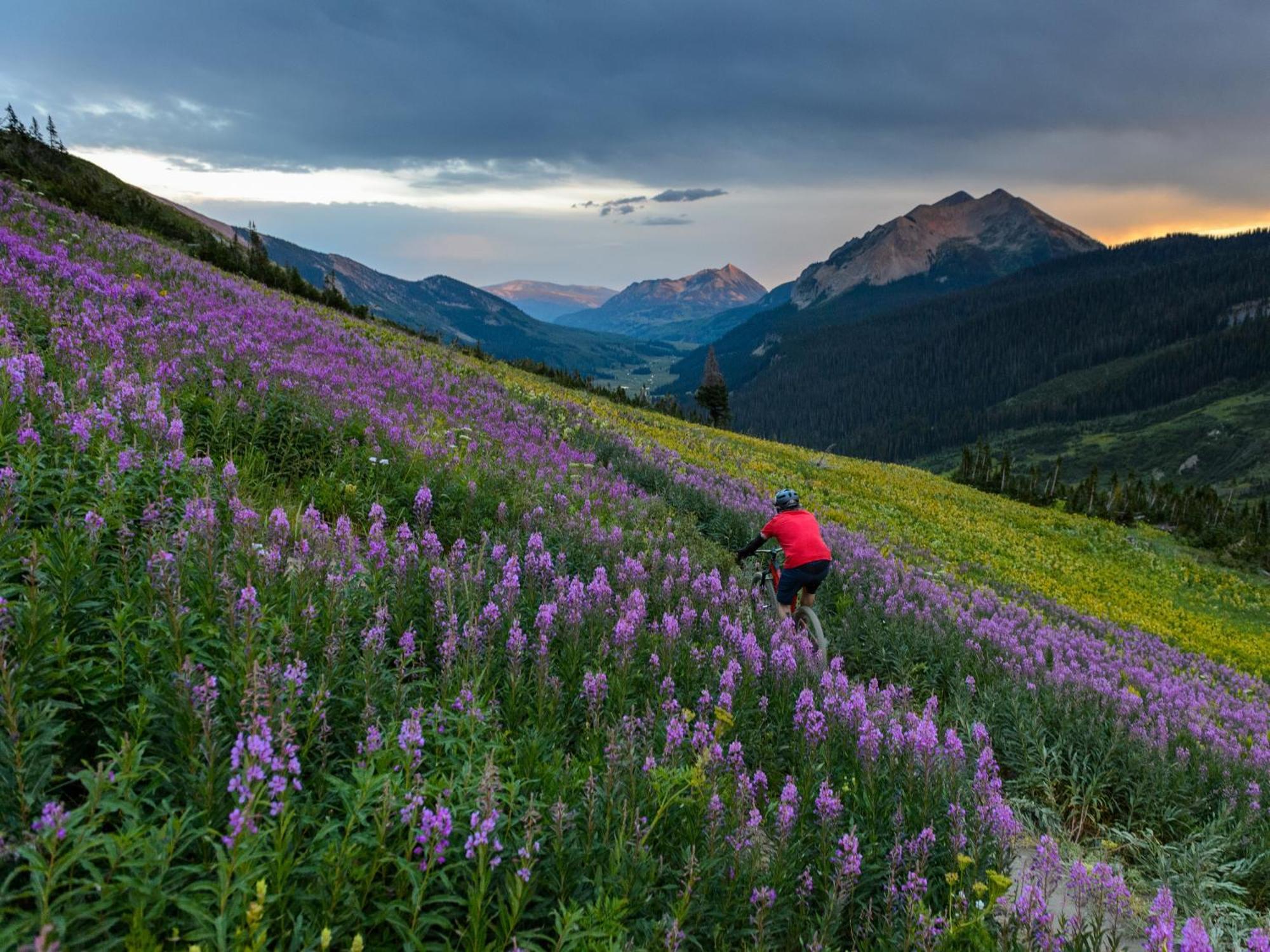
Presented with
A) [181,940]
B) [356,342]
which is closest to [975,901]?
[181,940]

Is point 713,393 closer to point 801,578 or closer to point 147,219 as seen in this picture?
point 147,219

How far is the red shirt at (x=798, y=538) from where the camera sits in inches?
336

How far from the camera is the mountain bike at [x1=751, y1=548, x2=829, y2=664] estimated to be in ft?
26.4

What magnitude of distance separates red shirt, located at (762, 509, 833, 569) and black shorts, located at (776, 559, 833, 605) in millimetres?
54

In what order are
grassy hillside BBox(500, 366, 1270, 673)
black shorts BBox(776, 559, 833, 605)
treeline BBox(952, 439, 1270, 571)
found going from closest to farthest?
1. black shorts BBox(776, 559, 833, 605)
2. grassy hillside BBox(500, 366, 1270, 673)
3. treeline BBox(952, 439, 1270, 571)

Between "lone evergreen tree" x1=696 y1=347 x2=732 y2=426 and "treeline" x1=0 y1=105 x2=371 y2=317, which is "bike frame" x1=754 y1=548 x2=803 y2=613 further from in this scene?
"lone evergreen tree" x1=696 y1=347 x2=732 y2=426

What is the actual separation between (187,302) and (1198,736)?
1700cm

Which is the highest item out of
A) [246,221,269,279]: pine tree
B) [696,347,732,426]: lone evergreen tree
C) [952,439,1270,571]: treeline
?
[246,221,269,279]: pine tree

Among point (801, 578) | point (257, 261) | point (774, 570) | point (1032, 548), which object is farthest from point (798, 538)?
point (257, 261)

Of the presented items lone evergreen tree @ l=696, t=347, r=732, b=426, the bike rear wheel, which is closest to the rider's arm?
the bike rear wheel

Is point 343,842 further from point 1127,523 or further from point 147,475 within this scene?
point 1127,523

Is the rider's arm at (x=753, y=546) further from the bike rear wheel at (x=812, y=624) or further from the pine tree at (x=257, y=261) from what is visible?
the pine tree at (x=257, y=261)

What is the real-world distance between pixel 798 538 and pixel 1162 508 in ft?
179

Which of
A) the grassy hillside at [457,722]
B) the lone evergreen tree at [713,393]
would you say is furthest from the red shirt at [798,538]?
the lone evergreen tree at [713,393]
